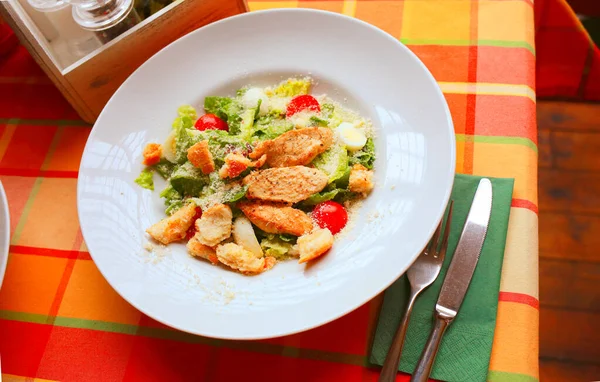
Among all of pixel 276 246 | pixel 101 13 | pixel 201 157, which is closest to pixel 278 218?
pixel 276 246

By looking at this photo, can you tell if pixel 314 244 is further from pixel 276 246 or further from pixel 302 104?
pixel 302 104

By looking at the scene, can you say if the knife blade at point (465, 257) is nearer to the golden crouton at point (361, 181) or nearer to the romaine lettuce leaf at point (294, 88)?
the golden crouton at point (361, 181)

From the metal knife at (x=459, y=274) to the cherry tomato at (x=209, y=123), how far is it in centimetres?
84

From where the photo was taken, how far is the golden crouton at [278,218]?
1.47m

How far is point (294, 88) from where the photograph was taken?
175 centimetres

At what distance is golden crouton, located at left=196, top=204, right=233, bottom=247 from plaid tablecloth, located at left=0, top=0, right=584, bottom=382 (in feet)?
0.91

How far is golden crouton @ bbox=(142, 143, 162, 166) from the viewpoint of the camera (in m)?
1.65

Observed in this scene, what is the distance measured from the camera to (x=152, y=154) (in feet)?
5.40

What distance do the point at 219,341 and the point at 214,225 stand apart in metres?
0.32

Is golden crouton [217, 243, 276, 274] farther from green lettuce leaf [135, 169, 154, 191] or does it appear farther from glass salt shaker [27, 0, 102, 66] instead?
glass salt shaker [27, 0, 102, 66]

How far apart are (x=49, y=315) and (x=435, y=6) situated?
1.69 meters

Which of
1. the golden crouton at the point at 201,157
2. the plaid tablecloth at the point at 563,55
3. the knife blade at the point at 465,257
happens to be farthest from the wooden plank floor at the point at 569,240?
the golden crouton at the point at 201,157

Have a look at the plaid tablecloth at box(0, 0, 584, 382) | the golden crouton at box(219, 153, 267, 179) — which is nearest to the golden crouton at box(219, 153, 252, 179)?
the golden crouton at box(219, 153, 267, 179)

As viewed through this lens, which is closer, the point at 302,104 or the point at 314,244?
the point at 314,244
